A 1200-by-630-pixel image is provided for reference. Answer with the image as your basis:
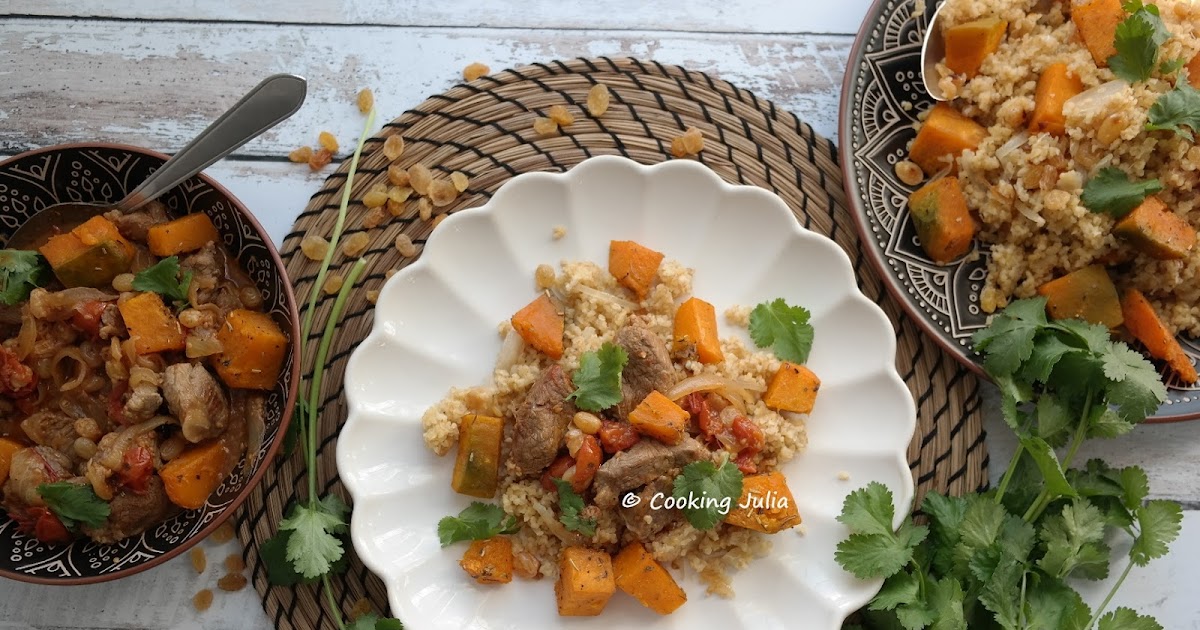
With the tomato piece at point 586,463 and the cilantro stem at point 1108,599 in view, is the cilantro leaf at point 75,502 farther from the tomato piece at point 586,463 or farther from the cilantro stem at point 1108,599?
the cilantro stem at point 1108,599

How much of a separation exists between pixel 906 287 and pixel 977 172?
1.46ft

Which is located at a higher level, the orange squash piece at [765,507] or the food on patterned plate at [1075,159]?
the food on patterned plate at [1075,159]

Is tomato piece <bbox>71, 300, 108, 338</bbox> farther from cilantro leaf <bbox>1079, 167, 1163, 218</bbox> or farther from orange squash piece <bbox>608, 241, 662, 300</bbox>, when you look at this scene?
cilantro leaf <bbox>1079, 167, 1163, 218</bbox>

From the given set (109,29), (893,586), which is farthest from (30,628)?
(893,586)

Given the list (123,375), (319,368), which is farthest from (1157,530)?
(123,375)

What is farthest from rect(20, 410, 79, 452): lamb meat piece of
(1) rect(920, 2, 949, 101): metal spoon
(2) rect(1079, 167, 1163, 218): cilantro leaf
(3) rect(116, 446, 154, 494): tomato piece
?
(2) rect(1079, 167, 1163, 218): cilantro leaf

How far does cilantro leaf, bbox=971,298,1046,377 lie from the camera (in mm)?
2680

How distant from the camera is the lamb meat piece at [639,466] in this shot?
2.51m

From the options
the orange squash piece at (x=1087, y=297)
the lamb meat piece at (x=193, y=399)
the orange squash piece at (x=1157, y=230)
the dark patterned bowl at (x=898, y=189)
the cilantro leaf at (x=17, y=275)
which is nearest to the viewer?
the lamb meat piece at (x=193, y=399)

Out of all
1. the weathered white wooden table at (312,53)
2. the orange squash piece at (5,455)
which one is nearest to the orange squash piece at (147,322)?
the orange squash piece at (5,455)

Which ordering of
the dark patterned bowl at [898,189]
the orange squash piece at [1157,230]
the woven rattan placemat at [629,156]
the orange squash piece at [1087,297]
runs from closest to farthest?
the orange squash piece at [1157,230], the orange squash piece at [1087,297], the dark patterned bowl at [898,189], the woven rattan placemat at [629,156]

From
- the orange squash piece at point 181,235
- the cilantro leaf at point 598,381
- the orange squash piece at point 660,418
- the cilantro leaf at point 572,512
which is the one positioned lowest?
the cilantro leaf at point 572,512

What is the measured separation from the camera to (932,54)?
9.64 ft

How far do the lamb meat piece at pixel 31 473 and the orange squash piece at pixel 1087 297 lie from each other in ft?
10.3
